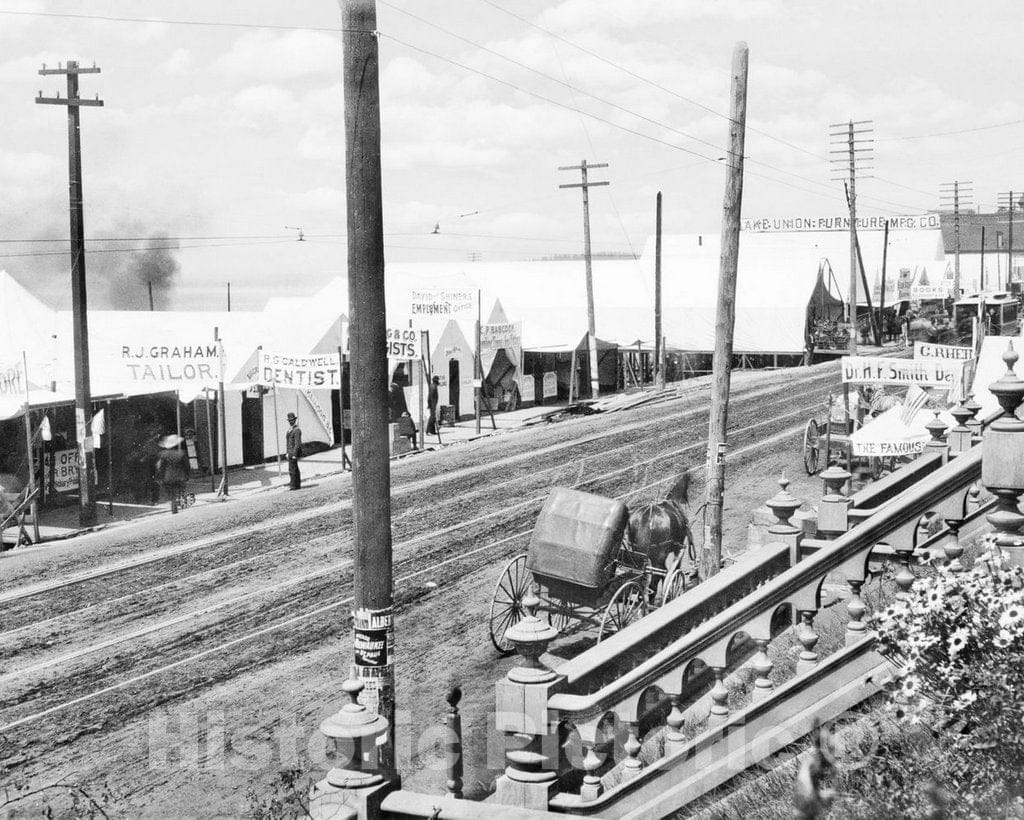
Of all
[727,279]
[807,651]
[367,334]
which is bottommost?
[807,651]

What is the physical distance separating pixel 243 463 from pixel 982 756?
25762 millimetres

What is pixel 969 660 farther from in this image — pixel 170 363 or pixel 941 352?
pixel 170 363

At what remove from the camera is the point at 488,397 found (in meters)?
38.3

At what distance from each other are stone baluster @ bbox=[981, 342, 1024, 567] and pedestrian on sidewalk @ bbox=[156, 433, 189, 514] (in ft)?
62.5

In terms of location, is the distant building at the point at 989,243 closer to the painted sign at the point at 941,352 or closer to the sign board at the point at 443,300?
the sign board at the point at 443,300

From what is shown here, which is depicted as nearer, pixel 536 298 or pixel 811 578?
pixel 811 578

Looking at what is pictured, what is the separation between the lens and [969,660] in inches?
196

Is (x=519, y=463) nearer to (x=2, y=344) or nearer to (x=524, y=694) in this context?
(x=2, y=344)

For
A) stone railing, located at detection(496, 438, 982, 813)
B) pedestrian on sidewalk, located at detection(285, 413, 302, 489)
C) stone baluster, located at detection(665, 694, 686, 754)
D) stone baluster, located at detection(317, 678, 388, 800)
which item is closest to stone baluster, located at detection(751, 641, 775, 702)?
stone railing, located at detection(496, 438, 982, 813)

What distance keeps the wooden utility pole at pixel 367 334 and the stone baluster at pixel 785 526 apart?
10.2 feet

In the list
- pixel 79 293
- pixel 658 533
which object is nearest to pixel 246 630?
pixel 658 533

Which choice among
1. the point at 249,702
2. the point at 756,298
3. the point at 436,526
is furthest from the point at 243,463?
the point at 756,298

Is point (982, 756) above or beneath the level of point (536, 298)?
beneath

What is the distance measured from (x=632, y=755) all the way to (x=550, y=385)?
36147mm
